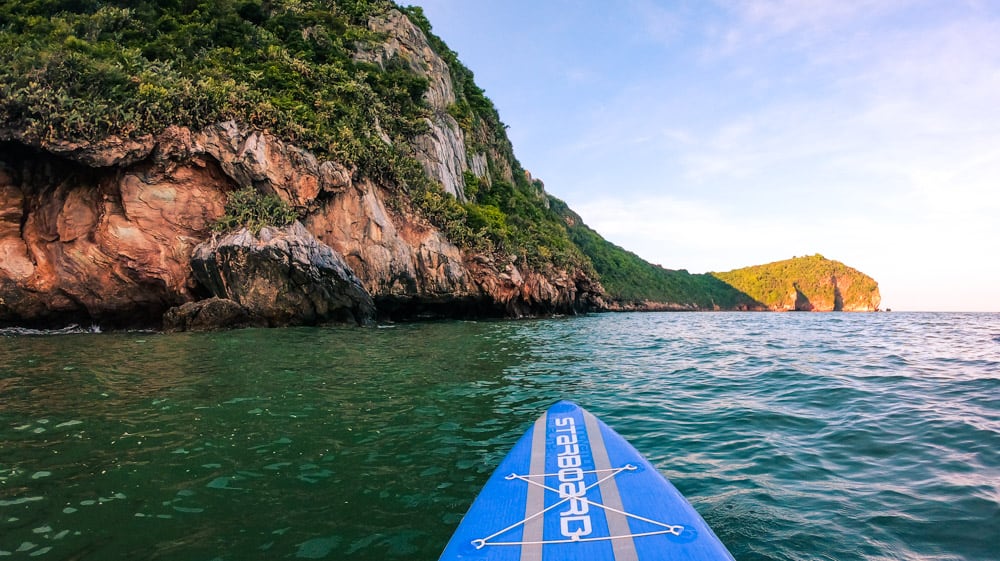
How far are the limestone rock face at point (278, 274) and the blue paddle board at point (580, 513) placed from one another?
61.4ft

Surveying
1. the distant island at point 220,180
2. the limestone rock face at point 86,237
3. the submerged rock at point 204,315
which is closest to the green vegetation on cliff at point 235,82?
A: the distant island at point 220,180

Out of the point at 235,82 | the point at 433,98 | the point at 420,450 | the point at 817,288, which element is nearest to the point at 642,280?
the point at 817,288

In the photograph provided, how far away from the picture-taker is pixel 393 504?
3.94m

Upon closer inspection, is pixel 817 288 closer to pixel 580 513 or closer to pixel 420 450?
pixel 420 450

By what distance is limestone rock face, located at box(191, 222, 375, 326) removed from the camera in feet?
64.1

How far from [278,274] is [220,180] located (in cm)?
602

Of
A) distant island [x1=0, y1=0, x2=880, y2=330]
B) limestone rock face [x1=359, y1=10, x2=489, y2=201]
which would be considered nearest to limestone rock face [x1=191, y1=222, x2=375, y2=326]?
distant island [x1=0, y1=0, x2=880, y2=330]

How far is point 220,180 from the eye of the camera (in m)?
21.8

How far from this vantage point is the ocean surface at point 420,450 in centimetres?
346

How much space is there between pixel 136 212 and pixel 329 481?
2176 centimetres

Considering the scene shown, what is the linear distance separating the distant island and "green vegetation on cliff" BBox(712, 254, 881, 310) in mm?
110113

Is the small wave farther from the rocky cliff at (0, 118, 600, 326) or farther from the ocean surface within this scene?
the ocean surface

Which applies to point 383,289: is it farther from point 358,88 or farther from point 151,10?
point 151,10

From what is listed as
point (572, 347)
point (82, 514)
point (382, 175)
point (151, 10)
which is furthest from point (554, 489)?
point (151, 10)
